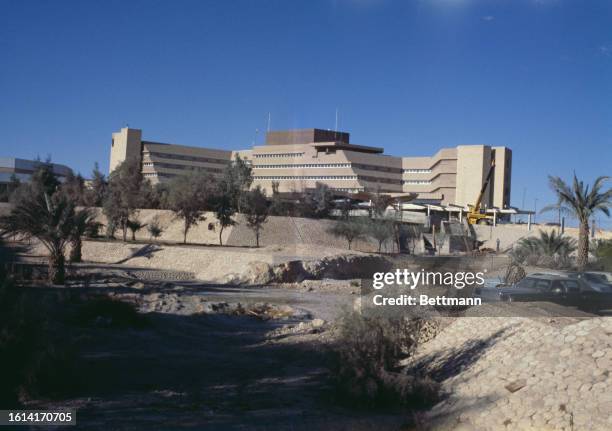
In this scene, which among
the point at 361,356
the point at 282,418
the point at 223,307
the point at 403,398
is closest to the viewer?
the point at 282,418

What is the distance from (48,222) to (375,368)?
65.2 ft

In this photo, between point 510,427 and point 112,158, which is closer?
point 510,427

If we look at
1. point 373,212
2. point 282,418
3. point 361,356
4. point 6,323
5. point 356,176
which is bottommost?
point 282,418

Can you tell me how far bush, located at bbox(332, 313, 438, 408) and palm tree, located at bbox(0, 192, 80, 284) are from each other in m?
18.6

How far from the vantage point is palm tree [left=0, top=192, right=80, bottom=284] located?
26.2 metres

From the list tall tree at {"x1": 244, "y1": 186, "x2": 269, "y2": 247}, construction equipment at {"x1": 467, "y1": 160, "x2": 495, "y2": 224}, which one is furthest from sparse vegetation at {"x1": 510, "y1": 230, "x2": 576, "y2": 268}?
construction equipment at {"x1": 467, "y1": 160, "x2": 495, "y2": 224}

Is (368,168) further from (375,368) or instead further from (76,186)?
(375,368)

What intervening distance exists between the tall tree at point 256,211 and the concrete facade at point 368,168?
3120cm

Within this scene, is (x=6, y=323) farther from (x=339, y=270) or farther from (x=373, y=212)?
(x=373, y=212)

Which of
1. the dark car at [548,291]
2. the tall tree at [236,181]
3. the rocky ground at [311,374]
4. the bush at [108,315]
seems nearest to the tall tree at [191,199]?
the tall tree at [236,181]

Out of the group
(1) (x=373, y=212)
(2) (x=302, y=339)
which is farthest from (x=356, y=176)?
(2) (x=302, y=339)

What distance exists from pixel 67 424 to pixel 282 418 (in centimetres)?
345

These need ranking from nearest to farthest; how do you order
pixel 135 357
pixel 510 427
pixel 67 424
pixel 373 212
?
pixel 67 424, pixel 510 427, pixel 135 357, pixel 373 212

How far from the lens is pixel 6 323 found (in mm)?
9445
